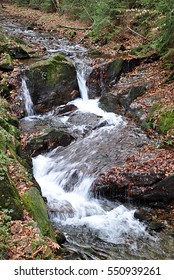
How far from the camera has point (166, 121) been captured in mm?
10914

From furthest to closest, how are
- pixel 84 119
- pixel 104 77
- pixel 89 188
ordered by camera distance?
pixel 104 77 → pixel 84 119 → pixel 89 188

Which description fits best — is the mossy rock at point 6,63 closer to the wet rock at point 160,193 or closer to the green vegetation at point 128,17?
the green vegetation at point 128,17

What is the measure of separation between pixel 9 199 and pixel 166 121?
6.90 m

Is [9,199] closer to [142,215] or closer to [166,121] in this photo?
[142,215]

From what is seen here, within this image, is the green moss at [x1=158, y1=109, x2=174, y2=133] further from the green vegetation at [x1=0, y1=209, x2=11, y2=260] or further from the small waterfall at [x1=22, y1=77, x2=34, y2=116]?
the green vegetation at [x1=0, y1=209, x2=11, y2=260]

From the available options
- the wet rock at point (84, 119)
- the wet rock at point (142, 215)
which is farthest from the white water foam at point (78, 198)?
the wet rock at point (84, 119)

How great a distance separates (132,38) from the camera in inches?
753

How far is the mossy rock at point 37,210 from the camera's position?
20.1ft

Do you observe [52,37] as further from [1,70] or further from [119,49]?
[1,70]

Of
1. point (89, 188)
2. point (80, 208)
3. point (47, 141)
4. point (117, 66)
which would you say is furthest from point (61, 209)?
point (117, 66)

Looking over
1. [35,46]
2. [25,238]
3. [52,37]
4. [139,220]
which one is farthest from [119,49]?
[25,238]

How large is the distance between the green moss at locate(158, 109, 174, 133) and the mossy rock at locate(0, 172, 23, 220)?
646 centimetres

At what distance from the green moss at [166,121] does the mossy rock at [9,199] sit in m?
6.46

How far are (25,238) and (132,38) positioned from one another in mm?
16442
